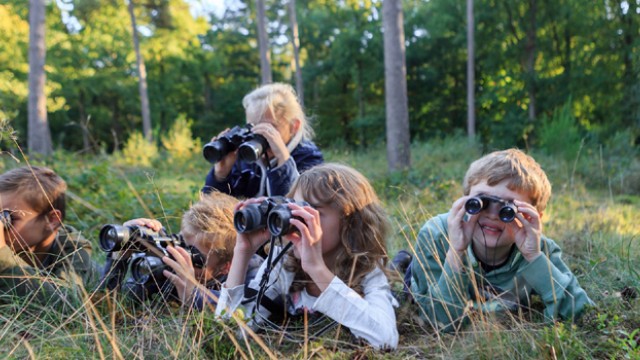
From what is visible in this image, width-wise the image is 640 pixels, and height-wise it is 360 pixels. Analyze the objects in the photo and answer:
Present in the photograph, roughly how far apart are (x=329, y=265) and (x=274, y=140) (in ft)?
3.98

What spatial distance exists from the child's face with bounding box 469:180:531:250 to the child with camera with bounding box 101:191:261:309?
1.16m

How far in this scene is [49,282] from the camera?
7.97 feet

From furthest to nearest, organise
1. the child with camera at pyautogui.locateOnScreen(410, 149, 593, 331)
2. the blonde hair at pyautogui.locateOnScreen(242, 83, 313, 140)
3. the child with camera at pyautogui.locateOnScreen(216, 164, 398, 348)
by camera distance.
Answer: the blonde hair at pyautogui.locateOnScreen(242, 83, 313, 140)
the child with camera at pyautogui.locateOnScreen(410, 149, 593, 331)
the child with camera at pyautogui.locateOnScreen(216, 164, 398, 348)

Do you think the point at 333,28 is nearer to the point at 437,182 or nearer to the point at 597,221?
the point at 437,182

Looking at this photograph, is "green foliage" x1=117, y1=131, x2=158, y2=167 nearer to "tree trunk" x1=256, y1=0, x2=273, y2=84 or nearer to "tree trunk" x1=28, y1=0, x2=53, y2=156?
"tree trunk" x1=28, y1=0, x2=53, y2=156

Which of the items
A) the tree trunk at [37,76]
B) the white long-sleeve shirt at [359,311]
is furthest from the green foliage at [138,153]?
the white long-sleeve shirt at [359,311]

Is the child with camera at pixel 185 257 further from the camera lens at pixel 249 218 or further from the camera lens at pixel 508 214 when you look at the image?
the camera lens at pixel 508 214

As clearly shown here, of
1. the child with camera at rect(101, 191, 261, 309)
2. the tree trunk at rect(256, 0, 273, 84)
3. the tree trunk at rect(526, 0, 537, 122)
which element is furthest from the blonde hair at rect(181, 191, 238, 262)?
the tree trunk at rect(526, 0, 537, 122)

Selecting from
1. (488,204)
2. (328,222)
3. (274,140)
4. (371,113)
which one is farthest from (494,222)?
(371,113)

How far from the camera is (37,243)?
279 cm

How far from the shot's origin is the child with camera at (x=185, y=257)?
2379 millimetres

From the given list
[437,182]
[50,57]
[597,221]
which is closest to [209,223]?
[597,221]

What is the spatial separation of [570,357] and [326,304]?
883 millimetres

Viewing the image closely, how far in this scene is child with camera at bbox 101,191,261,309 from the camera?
238 cm
